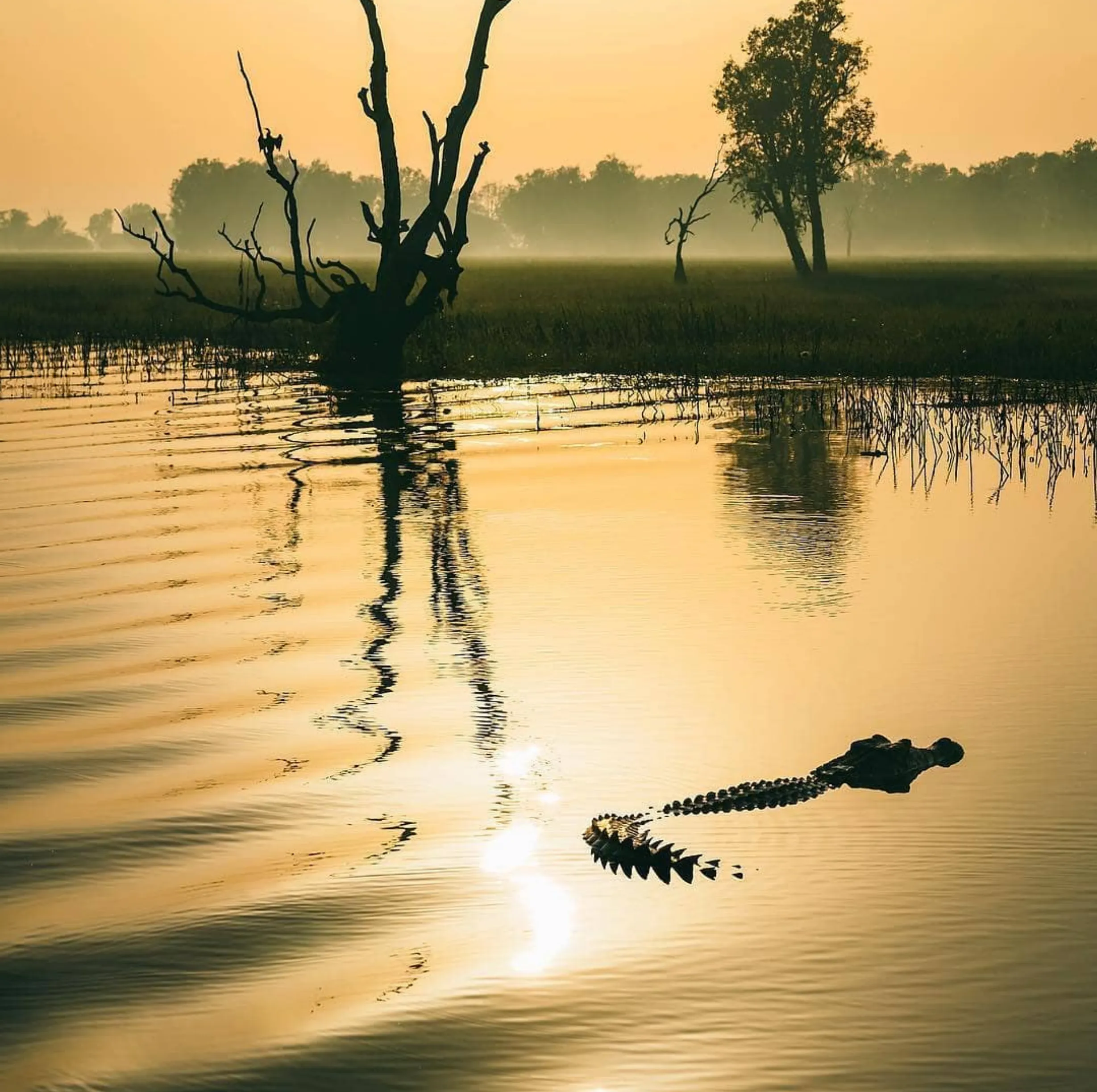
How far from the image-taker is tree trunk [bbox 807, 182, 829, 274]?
2918 inches

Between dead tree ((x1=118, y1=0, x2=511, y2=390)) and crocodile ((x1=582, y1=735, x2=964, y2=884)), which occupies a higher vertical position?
dead tree ((x1=118, y1=0, x2=511, y2=390))

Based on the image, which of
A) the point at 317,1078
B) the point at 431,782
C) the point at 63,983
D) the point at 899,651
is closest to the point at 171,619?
the point at 431,782

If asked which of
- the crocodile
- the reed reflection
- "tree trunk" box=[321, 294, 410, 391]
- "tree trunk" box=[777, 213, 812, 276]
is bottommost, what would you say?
the crocodile

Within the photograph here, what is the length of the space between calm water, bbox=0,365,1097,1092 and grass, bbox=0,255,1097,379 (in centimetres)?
1307

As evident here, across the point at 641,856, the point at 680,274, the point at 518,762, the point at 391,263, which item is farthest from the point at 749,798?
the point at 680,274

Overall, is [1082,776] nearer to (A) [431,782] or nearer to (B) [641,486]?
(A) [431,782]

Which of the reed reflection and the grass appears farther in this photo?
the grass

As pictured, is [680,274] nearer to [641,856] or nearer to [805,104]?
[805,104]

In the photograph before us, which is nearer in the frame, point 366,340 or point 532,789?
point 532,789

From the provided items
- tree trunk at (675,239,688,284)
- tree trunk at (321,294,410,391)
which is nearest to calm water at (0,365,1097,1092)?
tree trunk at (321,294,410,391)

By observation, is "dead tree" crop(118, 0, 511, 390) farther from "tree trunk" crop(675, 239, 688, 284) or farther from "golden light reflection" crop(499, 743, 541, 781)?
"tree trunk" crop(675, 239, 688, 284)

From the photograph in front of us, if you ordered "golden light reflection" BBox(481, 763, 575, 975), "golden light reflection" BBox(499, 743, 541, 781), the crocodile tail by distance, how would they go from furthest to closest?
"golden light reflection" BBox(499, 743, 541, 781) → the crocodile tail → "golden light reflection" BBox(481, 763, 575, 975)

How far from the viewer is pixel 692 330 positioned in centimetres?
3259

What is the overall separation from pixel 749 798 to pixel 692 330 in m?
26.9
